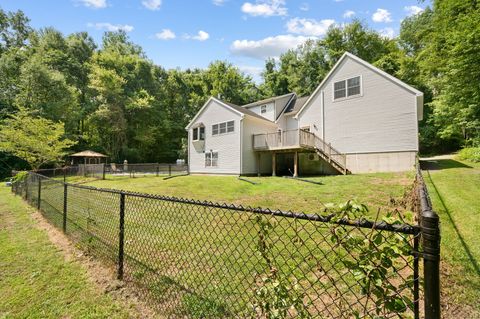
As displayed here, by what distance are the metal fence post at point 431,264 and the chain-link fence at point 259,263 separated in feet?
0.15

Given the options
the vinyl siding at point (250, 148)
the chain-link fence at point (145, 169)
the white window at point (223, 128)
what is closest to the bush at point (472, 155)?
the vinyl siding at point (250, 148)

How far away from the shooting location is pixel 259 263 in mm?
2605

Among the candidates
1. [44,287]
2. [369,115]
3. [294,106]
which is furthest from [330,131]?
[44,287]

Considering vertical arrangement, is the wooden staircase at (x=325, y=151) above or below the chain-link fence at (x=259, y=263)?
above

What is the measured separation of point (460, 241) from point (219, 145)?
55.1 ft

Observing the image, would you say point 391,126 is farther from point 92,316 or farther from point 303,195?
point 92,316

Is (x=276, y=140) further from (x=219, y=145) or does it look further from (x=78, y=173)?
(x=78, y=173)

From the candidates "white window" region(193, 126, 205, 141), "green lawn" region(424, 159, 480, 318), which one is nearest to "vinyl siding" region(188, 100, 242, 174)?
"white window" region(193, 126, 205, 141)

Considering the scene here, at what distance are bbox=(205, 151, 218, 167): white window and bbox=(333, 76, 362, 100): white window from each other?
999 centimetres

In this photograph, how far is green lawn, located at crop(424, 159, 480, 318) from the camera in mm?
2721

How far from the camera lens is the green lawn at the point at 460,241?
2.72 meters

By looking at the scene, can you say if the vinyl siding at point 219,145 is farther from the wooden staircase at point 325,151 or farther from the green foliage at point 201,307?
the green foliage at point 201,307

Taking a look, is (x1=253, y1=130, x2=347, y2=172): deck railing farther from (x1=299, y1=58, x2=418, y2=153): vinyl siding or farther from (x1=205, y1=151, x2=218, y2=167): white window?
(x1=205, y1=151, x2=218, y2=167): white window

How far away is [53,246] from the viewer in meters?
4.62
